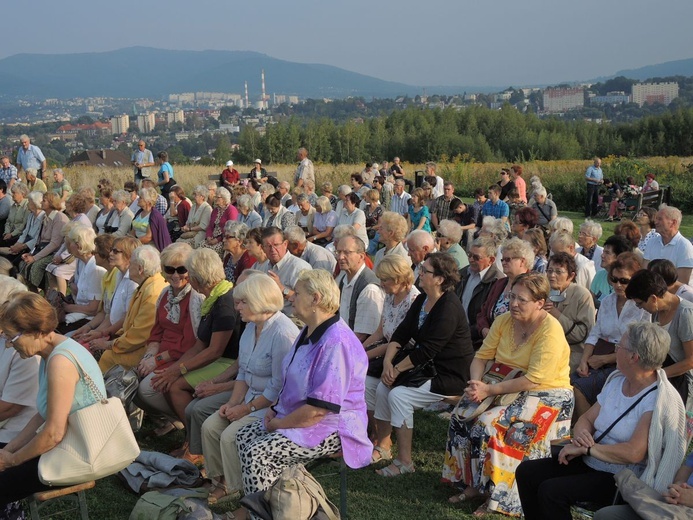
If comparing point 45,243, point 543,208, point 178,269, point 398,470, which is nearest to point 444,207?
point 543,208

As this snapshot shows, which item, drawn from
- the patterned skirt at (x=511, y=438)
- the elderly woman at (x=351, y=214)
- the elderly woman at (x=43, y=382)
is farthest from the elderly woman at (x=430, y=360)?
the elderly woman at (x=351, y=214)

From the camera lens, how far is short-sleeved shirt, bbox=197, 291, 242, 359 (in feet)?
17.6

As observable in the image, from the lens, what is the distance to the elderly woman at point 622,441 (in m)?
3.54

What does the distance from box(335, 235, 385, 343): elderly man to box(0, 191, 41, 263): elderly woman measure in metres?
5.83

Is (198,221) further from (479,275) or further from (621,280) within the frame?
(621,280)

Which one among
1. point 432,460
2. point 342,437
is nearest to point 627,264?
point 432,460

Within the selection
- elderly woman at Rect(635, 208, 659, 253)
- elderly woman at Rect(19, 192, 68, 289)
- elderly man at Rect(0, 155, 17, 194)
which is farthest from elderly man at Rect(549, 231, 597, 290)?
elderly man at Rect(0, 155, 17, 194)

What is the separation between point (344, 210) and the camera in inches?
430

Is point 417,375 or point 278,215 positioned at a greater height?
point 278,215

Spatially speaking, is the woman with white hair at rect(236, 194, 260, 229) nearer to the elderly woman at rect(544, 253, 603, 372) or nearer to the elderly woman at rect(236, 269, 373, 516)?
the elderly woman at rect(544, 253, 603, 372)

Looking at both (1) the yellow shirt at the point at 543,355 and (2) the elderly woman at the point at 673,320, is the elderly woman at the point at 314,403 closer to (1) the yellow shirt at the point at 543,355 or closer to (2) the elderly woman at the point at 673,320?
(1) the yellow shirt at the point at 543,355

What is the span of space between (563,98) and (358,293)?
614ft

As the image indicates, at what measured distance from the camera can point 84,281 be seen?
7.31m

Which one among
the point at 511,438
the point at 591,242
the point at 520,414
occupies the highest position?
the point at 591,242
